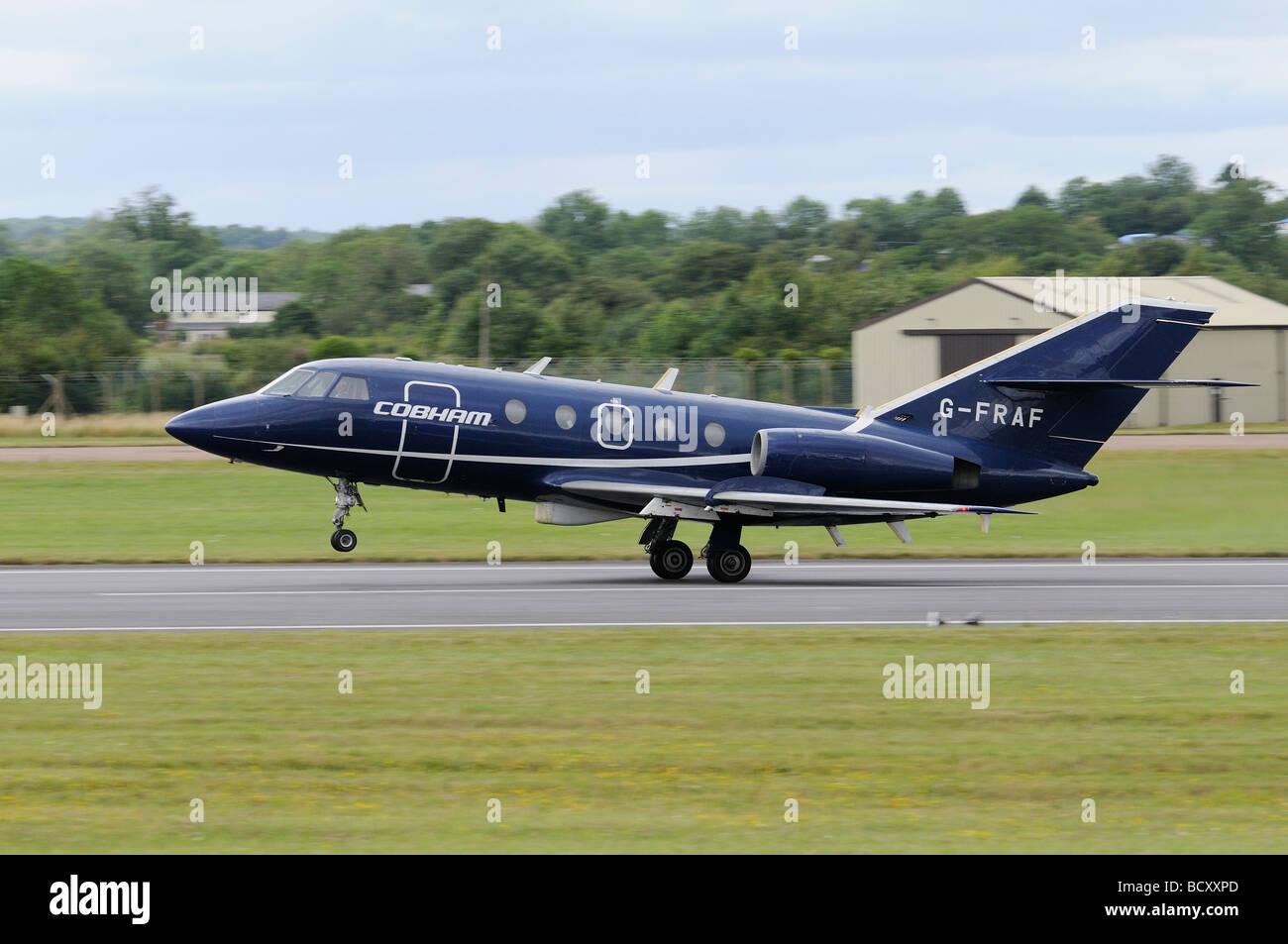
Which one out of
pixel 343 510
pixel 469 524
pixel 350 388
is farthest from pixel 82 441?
pixel 350 388

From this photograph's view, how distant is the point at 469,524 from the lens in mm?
33938

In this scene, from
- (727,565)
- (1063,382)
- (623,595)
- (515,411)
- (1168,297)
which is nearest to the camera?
(623,595)

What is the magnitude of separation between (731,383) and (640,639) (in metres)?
37.4

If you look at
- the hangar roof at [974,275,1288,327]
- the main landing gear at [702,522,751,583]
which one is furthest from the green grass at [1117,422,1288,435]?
the main landing gear at [702,522,751,583]

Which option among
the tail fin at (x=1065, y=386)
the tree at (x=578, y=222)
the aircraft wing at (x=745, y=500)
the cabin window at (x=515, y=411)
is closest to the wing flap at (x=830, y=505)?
the aircraft wing at (x=745, y=500)

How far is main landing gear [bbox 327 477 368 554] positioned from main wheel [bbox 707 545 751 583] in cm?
556

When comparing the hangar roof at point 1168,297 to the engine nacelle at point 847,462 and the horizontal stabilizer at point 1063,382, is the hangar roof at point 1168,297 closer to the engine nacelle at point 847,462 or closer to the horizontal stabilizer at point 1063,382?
the horizontal stabilizer at point 1063,382

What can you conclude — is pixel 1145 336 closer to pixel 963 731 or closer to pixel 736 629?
pixel 736 629

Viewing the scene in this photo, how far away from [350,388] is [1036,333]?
4393 cm

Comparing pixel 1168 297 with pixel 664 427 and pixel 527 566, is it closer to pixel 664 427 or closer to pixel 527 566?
pixel 527 566

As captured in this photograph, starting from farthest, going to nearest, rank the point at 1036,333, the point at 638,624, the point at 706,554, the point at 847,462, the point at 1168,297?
the point at 1168,297 → the point at 1036,333 → the point at 706,554 → the point at 847,462 → the point at 638,624

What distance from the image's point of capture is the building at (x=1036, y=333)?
62562 millimetres

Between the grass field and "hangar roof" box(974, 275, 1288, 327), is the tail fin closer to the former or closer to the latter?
the grass field

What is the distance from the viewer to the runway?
66.0 feet
